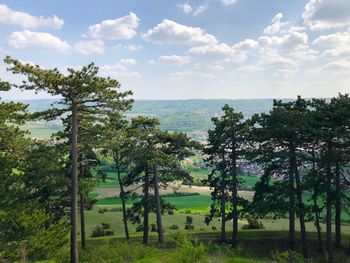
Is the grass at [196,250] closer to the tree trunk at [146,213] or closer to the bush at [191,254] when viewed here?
the bush at [191,254]

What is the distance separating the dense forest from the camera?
23531 mm

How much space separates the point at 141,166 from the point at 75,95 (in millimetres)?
13326

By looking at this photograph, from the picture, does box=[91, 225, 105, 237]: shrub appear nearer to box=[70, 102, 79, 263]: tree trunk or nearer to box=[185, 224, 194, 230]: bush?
box=[185, 224, 194, 230]: bush

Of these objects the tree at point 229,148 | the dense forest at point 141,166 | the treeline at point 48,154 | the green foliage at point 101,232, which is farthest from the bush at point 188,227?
the treeline at point 48,154

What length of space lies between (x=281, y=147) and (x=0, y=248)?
2312cm

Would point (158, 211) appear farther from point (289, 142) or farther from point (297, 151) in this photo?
point (297, 151)

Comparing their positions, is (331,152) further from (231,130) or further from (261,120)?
(231,130)

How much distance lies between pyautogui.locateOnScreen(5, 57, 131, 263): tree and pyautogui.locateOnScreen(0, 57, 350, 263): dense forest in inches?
2.6

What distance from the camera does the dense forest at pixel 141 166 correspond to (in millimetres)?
23531

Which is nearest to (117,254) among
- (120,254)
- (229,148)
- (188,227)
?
(120,254)

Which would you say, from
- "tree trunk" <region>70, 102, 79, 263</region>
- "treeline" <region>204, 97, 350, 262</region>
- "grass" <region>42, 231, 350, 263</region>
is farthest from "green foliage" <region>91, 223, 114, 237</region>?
"tree trunk" <region>70, 102, 79, 263</region>

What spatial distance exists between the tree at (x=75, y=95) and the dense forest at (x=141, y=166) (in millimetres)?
66

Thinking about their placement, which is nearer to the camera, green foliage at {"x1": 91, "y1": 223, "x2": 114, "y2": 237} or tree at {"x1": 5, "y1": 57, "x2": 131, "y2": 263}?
tree at {"x1": 5, "y1": 57, "x2": 131, "y2": 263}

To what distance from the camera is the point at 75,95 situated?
24.6 m
